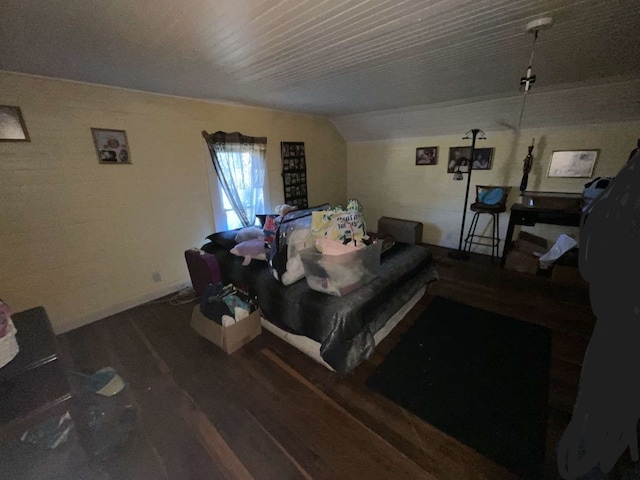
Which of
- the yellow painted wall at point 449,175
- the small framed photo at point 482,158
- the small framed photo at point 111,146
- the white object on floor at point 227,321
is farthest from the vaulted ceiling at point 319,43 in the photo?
the white object on floor at point 227,321

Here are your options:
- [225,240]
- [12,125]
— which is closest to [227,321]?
[225,240]

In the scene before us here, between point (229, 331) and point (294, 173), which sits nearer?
point (229, 331)

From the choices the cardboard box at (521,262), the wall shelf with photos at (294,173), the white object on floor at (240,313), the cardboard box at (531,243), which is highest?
the wall shelf with photos at (294,173)

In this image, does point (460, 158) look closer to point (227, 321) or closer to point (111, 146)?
point (227, 321)

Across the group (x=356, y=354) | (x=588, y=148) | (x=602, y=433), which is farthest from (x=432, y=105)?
(x=602, y=433)

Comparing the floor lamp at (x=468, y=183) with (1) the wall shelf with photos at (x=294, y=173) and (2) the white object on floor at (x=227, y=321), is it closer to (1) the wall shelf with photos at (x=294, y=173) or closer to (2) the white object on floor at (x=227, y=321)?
(1) the wall shelf with photos at (x=294, y=173)

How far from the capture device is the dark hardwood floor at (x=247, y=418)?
51.7 inches

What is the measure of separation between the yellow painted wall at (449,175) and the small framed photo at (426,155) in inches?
2.8

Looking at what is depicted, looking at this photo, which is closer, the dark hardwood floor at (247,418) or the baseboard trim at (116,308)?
the dark hardwood floor at (247,418)

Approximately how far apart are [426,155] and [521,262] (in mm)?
2168

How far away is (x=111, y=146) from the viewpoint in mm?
2467

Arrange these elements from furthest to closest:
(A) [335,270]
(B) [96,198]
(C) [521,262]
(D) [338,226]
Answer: (C) [521,262] → (B) [96,198] → (D) [338,226] → (A) [335,270]

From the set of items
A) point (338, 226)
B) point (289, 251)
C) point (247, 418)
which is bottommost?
point (247, 418)

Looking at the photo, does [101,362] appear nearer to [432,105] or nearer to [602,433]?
[602,433]
